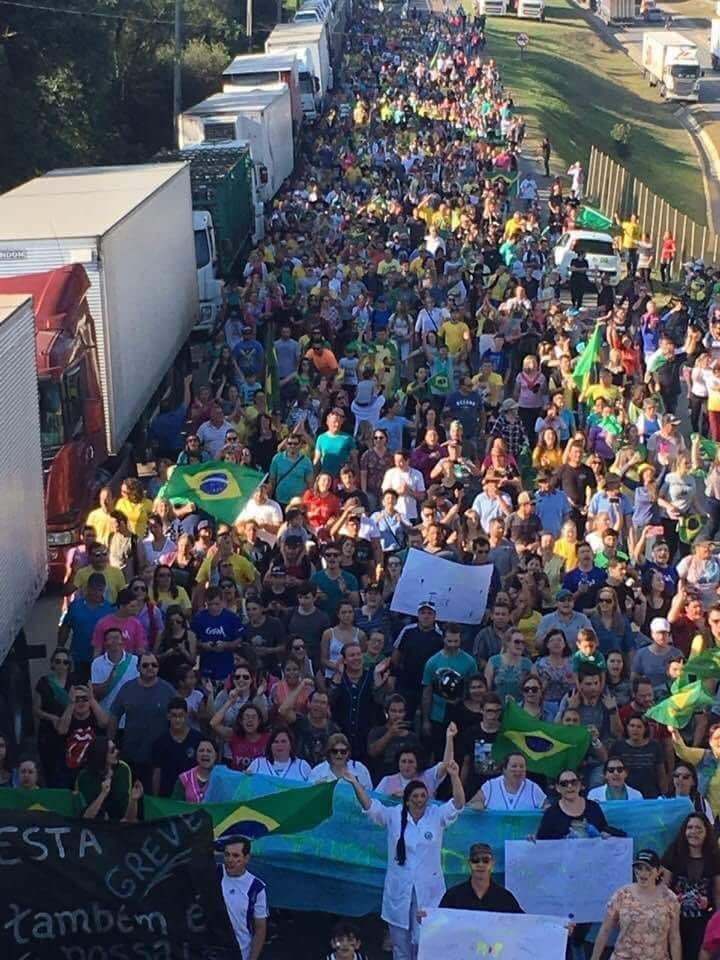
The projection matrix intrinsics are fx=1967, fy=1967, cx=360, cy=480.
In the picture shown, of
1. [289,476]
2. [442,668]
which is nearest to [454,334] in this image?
[289,476]

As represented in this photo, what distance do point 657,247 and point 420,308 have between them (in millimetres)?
19762

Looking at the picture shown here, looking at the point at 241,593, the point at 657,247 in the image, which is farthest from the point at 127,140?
the point at 241,593

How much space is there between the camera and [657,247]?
4300cm

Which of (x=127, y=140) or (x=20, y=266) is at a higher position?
(x=20, y=266)

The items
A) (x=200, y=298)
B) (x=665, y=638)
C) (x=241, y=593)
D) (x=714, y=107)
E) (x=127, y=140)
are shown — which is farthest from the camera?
(x=714, y=107)

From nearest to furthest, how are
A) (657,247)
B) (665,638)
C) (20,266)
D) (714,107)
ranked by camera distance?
(665,638) → (20,266) → (657,247) → (714,107)

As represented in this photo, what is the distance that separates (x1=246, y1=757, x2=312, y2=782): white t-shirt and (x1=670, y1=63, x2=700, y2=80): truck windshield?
8019cm

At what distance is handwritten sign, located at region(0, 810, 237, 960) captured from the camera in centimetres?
945

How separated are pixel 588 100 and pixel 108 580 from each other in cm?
7714

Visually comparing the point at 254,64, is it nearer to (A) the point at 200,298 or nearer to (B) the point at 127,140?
(B) the point at 127,140

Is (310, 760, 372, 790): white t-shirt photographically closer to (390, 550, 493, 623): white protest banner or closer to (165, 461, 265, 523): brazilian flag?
(390, 550, 493, 623): white protest banner

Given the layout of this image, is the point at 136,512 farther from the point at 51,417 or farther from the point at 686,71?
the point at 686,71

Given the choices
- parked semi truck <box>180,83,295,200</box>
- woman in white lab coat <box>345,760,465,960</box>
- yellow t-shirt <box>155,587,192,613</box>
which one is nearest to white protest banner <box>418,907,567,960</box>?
woman in white lab coat <box>345,760,465,960</box>

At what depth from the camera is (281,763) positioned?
11023 mm
